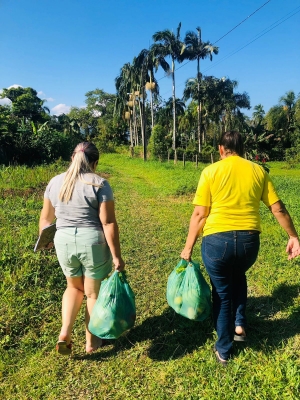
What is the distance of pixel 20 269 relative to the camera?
3869mm

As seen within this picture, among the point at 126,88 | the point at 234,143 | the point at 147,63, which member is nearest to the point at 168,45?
the point at 147,63

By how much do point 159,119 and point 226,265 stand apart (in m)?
45.4

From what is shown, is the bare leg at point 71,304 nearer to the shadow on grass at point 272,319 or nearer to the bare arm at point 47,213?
the bare arm at point 47,213

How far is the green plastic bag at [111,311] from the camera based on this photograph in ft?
7.69

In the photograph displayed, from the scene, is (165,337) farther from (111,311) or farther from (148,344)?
(111,311)

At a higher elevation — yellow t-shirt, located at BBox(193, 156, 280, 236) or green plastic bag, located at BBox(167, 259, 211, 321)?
yellow t-shirt, located at BBox(193, 156, 280, 236)

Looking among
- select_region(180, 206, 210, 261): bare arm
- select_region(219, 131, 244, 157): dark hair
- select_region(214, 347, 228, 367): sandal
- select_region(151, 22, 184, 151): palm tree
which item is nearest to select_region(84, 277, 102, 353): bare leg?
select_region(180, 206, 210, 261): bare arm

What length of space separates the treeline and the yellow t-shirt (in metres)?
17.6

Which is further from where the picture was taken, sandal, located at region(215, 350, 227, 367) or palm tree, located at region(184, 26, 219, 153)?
palm tree, located at region(184, 26, 219, 153)

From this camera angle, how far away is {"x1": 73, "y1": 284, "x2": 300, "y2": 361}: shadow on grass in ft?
8.59

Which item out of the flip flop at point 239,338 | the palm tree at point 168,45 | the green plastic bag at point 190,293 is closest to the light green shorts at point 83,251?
the green plastic bag at point 190,293

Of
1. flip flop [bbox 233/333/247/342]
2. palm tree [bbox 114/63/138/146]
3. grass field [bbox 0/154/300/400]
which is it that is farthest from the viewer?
palm tree [bbox 114/63/138/146]

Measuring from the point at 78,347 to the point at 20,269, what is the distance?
1606 mm

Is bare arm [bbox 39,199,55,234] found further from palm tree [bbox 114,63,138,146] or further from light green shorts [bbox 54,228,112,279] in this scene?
palm tree [bbox 114,63,138,146]
